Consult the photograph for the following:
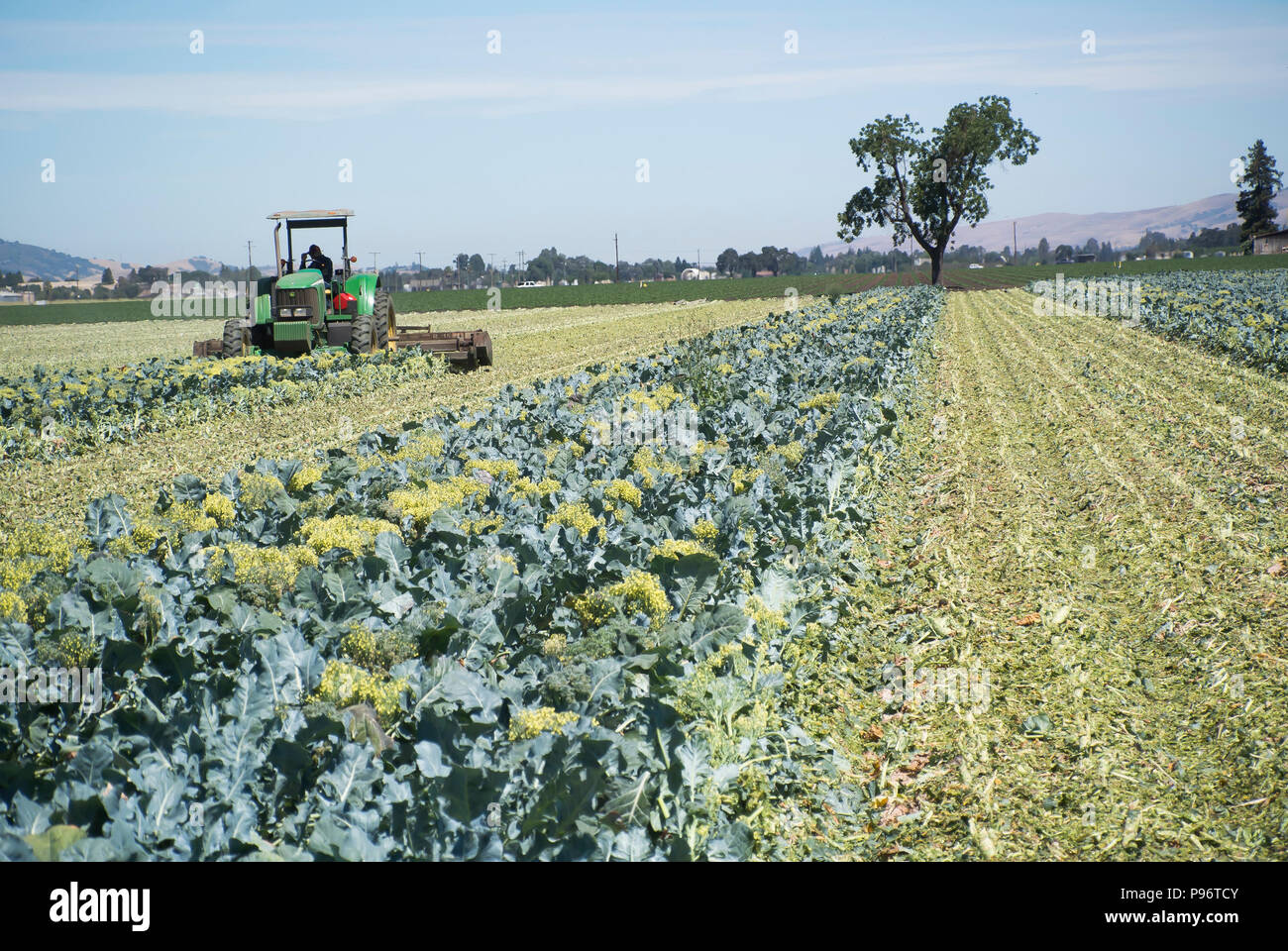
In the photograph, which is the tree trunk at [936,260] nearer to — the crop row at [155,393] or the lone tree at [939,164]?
the lone tree at [939,164]

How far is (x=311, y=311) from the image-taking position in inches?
611

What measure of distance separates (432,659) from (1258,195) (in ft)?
382

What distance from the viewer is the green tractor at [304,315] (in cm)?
1528

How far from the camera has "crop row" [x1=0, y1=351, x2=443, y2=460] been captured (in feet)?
35.8

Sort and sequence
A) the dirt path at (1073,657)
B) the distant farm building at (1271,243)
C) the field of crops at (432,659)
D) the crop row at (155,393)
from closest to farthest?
1. the field of crops at (432,659)
2. the dirt path at (1073,657)
3. the crop row at (155,393)
4. the distant farm building at (1271,243)

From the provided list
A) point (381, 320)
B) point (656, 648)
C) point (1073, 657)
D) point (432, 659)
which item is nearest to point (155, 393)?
point (381, 320)

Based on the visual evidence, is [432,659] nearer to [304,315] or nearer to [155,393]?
[155,393]

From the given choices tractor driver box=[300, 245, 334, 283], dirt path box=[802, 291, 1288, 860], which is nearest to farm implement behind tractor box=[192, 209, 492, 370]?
tractor driver box=[300, 245, 334, 283]

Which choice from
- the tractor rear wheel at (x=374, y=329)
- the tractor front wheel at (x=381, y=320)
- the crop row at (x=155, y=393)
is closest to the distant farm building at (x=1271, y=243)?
the tractor front wheel at (x=381, y=320)

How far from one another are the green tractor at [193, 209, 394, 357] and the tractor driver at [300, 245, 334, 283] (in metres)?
0.02

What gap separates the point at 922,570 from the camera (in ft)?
20.3

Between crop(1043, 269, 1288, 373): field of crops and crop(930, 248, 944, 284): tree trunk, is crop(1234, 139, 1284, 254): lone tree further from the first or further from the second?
crop(1043, 269, 1288, 373): field of crops

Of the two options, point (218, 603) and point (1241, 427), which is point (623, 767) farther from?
point (1241, 427)

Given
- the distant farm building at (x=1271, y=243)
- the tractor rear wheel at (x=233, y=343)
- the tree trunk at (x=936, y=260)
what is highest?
the distant farm building at (x=1271, y=243)
